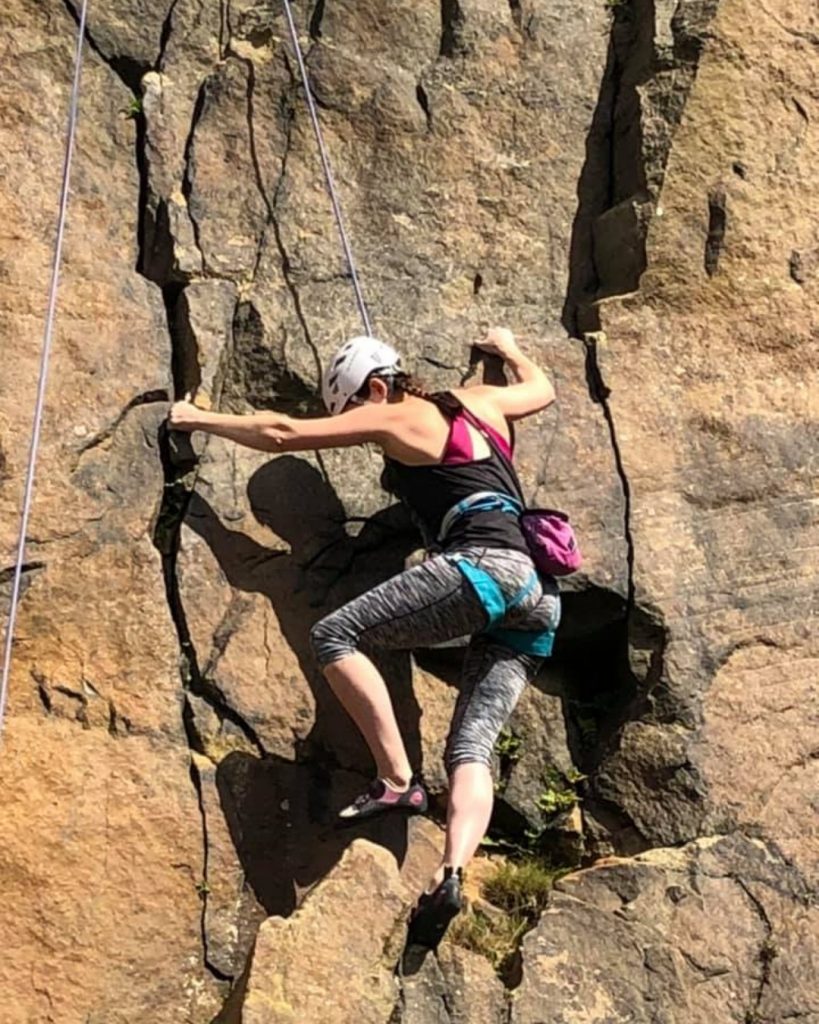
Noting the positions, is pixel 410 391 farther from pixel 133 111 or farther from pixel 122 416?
pixel 133 111

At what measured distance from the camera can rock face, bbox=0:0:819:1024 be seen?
6.50 m

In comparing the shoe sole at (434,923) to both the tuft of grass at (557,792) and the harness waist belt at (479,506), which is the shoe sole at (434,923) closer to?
the tuft of grass at (557,792)

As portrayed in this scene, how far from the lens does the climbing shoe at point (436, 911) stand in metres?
5.95

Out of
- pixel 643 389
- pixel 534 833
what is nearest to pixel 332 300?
pixel 643 389

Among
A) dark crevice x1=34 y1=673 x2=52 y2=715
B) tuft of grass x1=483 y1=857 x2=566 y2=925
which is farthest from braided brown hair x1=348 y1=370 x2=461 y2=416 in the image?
tuft of grass x1=483 y1=857 x2=566 y2=925

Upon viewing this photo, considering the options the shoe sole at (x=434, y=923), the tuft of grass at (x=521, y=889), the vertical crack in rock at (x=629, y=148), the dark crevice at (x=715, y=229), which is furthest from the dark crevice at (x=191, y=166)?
the shoe sole at (x=434, y=923)

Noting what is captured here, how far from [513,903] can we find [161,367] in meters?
3.39

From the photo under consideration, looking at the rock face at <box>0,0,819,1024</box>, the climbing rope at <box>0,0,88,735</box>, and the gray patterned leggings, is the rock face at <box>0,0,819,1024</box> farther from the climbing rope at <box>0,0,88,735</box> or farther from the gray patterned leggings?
the gray patterned leggings

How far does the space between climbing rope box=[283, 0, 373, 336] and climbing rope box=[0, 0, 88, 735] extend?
1297 millimetres

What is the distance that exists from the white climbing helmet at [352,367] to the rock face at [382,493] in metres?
0.69

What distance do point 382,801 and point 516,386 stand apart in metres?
2.36

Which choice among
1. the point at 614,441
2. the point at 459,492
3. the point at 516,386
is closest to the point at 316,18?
the point at 516,386

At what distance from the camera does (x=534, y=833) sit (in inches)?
285

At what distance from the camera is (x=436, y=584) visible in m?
6.54
